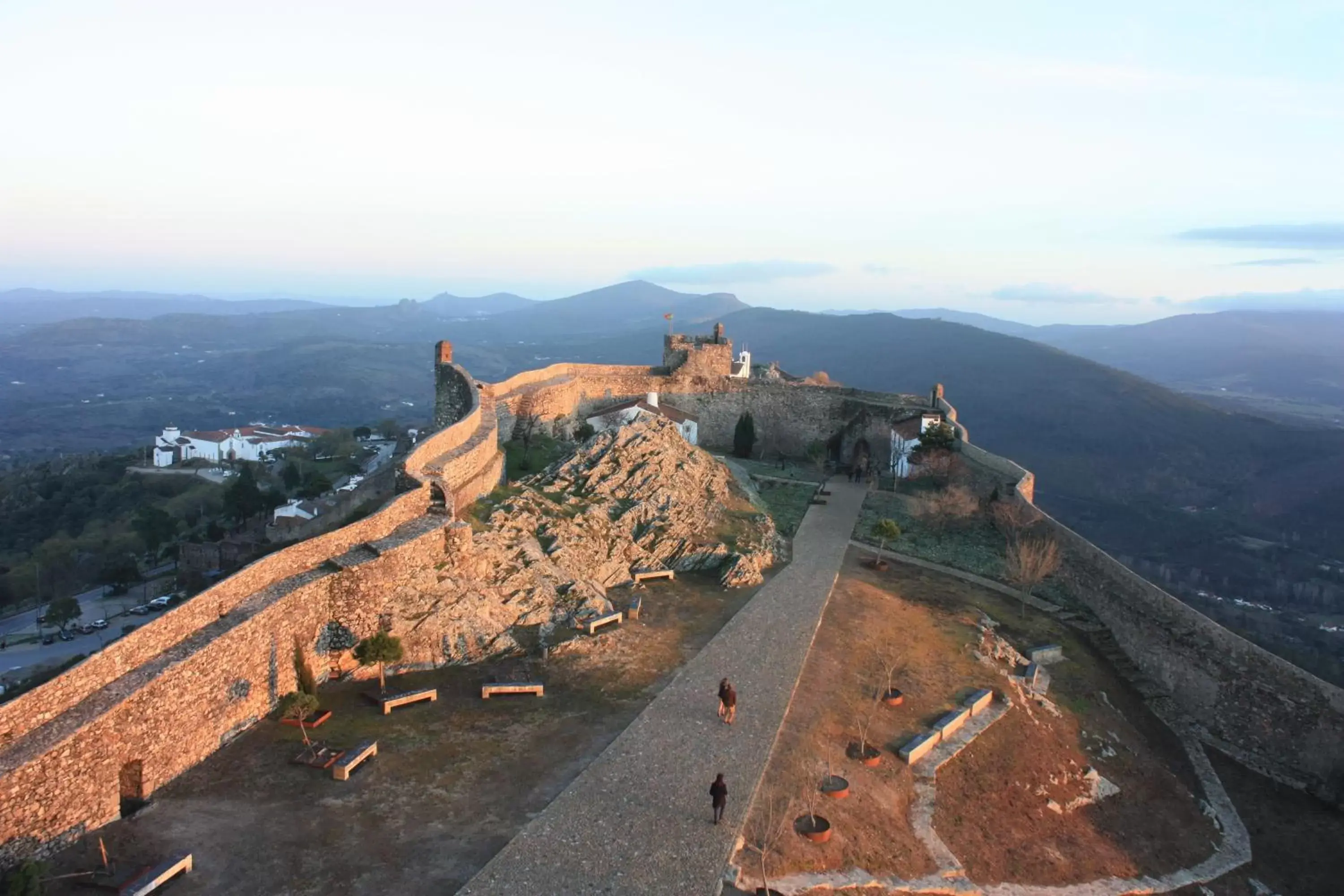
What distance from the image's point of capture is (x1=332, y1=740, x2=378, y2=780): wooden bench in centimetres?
1240

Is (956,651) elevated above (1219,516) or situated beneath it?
elevated above

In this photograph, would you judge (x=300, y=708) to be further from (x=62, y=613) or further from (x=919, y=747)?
(x=62, y=613)

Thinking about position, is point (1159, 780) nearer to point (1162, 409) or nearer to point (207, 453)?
point (207, 453)

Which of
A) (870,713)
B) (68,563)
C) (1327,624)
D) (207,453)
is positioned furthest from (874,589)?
(207,453)

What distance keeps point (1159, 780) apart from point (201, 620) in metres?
20.4

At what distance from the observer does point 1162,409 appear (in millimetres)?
114875

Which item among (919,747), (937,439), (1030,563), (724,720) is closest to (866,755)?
(919,747)

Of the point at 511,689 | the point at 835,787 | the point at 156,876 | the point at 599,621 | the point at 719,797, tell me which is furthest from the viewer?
the point at 599,621

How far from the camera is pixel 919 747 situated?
50.6 ft

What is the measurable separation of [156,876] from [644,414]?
2600 cm

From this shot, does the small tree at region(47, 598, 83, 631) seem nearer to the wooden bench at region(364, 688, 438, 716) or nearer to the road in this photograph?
the road

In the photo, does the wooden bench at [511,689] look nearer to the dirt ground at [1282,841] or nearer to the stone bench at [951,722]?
the stone bench at [951,722]

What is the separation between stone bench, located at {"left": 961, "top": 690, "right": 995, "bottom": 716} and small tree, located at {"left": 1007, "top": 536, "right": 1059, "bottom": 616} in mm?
7362

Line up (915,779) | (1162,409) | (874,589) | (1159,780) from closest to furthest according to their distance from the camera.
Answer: (915,779) → (1159,780) → (874,589) → (1162,409)
